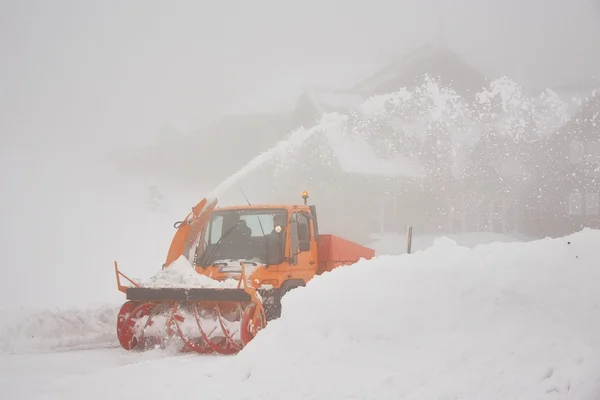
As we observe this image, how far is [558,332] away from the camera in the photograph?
5781 millimetres

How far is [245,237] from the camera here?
10539 mm

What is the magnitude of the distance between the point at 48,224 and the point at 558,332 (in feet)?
117

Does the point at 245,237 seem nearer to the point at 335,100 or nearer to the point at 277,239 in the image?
the point at 277,239

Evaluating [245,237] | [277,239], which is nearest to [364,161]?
[245,237]

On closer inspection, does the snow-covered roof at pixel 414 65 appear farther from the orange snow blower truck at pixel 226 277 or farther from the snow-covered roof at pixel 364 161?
the orange snow blower truck at pixel 226 277

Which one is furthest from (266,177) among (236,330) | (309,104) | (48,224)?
(236,330)

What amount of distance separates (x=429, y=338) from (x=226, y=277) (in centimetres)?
437

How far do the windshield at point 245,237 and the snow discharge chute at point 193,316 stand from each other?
802 millimetres

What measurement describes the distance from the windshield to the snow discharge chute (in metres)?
0.80

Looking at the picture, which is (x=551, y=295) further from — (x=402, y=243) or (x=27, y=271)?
(x=402, y=243)

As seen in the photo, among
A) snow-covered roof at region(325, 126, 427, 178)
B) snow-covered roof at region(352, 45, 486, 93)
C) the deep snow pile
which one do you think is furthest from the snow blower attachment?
snow-covered roof at region(352, 45, 486, 93)

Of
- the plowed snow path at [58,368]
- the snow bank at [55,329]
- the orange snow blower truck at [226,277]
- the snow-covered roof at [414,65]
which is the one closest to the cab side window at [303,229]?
the orange snow blower truck at [226,277]

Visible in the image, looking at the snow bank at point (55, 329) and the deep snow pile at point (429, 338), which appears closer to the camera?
the deep snow pile at point (429, 338)

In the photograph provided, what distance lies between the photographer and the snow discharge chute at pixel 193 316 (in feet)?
29.0
